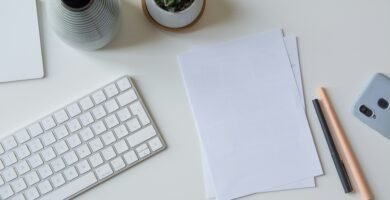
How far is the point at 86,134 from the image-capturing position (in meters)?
0.68

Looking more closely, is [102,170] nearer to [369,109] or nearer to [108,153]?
[108,153]

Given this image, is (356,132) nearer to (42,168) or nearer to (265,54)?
(265,54)

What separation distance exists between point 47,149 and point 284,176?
0.32m

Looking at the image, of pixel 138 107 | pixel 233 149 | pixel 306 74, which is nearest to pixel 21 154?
pixel 138 107

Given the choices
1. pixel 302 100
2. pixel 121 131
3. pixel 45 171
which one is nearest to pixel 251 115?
pixel 302 100

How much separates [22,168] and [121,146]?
0.13 metres

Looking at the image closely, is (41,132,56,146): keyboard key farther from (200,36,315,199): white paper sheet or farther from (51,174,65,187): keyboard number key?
(200,36,315,199): white paper sheet

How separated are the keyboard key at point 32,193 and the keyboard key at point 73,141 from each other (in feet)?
0.24

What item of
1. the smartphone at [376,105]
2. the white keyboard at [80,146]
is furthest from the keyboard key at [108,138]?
the smartphone at [376,105]

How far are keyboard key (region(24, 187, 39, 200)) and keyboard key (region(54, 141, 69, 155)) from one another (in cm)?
6

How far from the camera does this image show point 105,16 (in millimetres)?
633

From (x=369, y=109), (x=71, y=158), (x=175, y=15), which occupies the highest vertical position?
(x=175, y=15)

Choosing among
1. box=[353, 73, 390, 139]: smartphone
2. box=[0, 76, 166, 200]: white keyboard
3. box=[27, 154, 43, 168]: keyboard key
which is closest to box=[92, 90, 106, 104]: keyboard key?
box=[0, 76, 166, 200]: white keyboard

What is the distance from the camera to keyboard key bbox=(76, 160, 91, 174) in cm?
68
